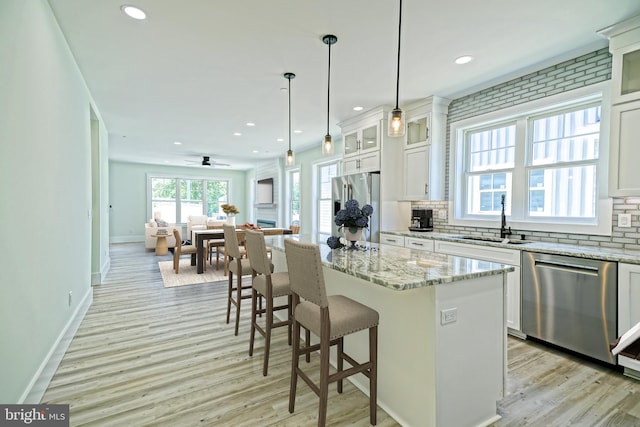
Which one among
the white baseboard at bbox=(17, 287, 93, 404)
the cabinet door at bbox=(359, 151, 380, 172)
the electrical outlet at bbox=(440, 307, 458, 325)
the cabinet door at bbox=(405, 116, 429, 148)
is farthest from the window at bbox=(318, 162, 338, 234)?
the electrical outlet at bbox=(440, 307, 458, 325)

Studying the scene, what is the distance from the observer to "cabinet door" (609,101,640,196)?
7.89ft

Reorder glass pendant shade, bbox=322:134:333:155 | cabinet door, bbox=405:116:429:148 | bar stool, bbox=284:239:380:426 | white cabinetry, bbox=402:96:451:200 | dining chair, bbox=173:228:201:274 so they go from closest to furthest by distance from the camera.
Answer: bar stool, bbox=284:239:380:426, glass pendant shade, bbox=322:134:333:155, white cabinetry, bbox=402:96:451:200, cabinet door, bbox=405:116:429:148, dining chair, bbox=173:228:201:274

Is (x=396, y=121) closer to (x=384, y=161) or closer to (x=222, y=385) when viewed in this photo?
(x=384, y=161)

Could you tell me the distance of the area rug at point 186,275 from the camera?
515cm

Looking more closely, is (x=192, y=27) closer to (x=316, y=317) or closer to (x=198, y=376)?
(x=316, y=317)

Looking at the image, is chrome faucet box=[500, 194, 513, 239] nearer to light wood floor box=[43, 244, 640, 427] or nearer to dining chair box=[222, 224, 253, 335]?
light wood floor box=[43, 244, 640, 427]

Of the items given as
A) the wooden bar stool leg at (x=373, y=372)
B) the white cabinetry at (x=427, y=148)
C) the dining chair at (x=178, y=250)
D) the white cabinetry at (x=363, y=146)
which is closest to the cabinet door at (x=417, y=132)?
the white cabinetry at (x=427, y=148)

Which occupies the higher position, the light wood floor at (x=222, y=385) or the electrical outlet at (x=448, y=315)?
the electrical outlet at (x=448, y=315)

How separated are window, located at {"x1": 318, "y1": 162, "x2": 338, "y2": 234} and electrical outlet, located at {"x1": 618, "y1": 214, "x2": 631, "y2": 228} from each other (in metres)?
4.87

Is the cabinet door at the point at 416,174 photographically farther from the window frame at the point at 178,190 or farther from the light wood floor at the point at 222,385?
the window frame at the point at 178,190

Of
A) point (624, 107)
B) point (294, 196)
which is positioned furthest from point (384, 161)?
point (294, 196)

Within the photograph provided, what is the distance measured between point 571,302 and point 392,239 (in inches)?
83.5

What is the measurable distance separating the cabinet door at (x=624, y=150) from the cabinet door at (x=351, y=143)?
3.12 metres

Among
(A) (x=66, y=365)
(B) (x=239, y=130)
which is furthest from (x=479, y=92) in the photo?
(A) (x=66, y=365)
